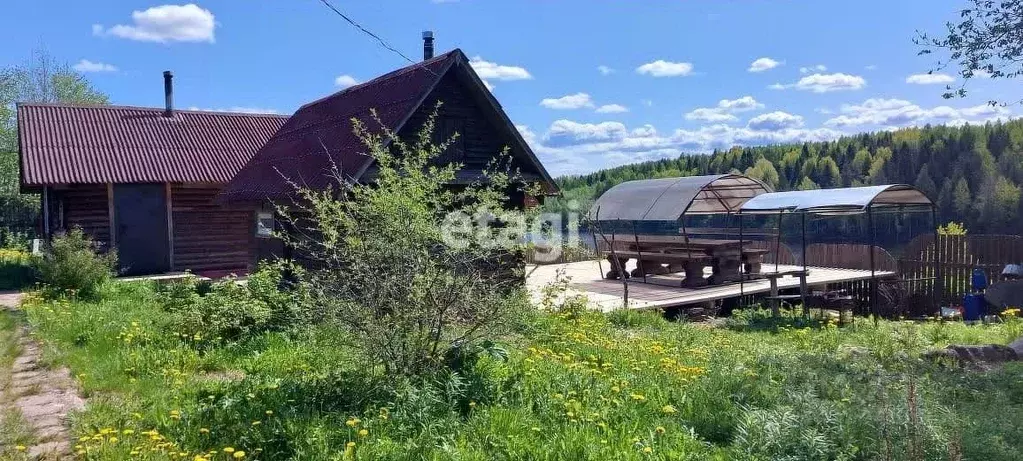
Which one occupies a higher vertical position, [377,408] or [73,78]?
[73,78]

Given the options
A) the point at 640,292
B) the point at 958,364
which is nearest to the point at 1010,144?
the point at 640,292

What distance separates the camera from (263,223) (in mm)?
15180

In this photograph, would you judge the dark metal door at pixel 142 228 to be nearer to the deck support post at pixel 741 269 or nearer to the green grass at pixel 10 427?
the green grass at pixel 10 427

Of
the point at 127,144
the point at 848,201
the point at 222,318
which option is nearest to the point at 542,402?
the point at 222,318

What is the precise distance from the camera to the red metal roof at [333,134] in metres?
11.0

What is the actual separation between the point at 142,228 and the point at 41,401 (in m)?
12.0

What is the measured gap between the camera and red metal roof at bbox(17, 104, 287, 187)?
16359mm

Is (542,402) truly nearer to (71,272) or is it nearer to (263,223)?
(71,272)

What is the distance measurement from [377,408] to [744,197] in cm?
1593

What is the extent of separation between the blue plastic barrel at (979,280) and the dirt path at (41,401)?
15702mm

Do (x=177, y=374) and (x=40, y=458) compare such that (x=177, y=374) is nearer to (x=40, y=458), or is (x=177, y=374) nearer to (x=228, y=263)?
(x=40, y=458)

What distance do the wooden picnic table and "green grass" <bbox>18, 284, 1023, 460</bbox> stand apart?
6.91m

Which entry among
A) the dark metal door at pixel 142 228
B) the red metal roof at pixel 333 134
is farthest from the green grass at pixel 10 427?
the dark metal door at pixel 142 228

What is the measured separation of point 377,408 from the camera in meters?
5.27
